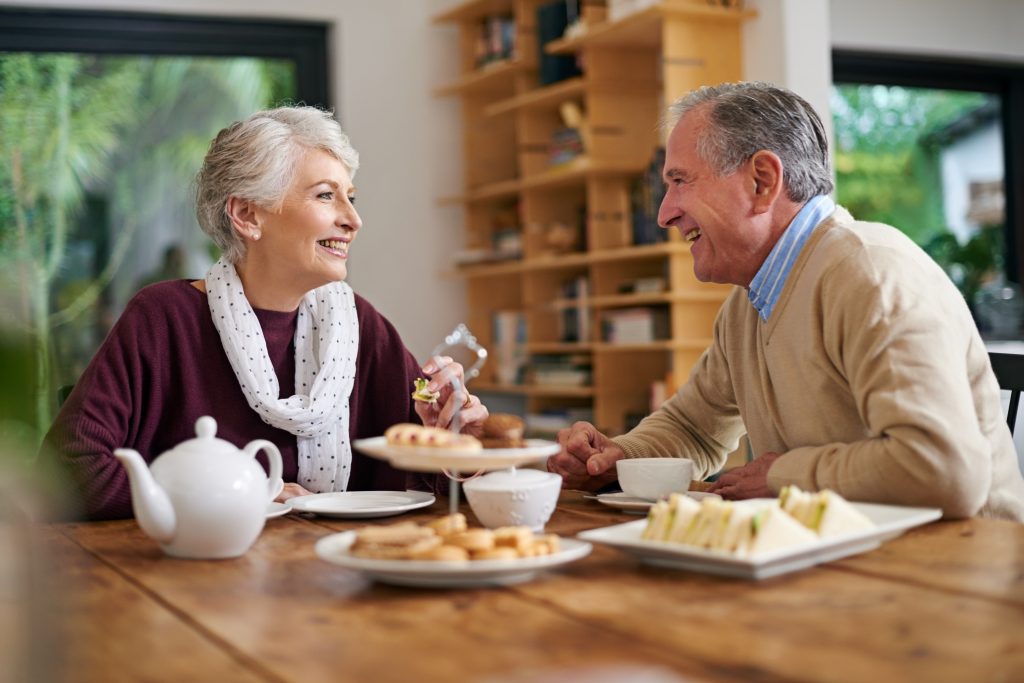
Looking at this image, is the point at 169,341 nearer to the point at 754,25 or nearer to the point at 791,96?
the point at 791,96

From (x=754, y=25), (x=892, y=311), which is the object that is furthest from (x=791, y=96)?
(x=754, y=25)

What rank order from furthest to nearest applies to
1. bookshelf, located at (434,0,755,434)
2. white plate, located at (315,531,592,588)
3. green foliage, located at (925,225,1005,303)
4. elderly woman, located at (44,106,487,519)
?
green foliage, located at (925,225,1005,303) < bookshelf, located at (434,0,755,434) < elderly woman, located at (44,106,487,519) < white plate, located at (315,531,592,588)

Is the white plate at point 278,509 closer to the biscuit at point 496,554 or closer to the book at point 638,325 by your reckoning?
the biscuit at point 496,554

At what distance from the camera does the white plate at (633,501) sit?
1596mm

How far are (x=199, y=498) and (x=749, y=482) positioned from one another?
0.74 m

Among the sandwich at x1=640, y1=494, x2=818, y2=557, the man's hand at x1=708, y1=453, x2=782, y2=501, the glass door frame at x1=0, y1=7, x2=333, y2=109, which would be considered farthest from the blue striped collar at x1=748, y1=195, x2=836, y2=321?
the glass door frame at x1=0, y1=7, x2=333, y2=109

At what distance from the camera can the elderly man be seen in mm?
1446

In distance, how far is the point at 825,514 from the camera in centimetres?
119

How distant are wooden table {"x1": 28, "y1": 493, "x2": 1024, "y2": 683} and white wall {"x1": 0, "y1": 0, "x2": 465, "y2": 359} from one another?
158 inches

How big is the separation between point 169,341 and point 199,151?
3345 millimetres

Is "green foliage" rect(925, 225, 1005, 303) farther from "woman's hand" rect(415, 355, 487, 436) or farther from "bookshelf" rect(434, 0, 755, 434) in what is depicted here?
"woman's hand" rect(415, 355, 487, 436)

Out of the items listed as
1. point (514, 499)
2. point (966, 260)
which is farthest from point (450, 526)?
point (966, 260)

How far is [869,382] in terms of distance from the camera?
1.52 meters

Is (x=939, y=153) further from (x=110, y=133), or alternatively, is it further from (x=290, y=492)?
(x=290, y=492)
